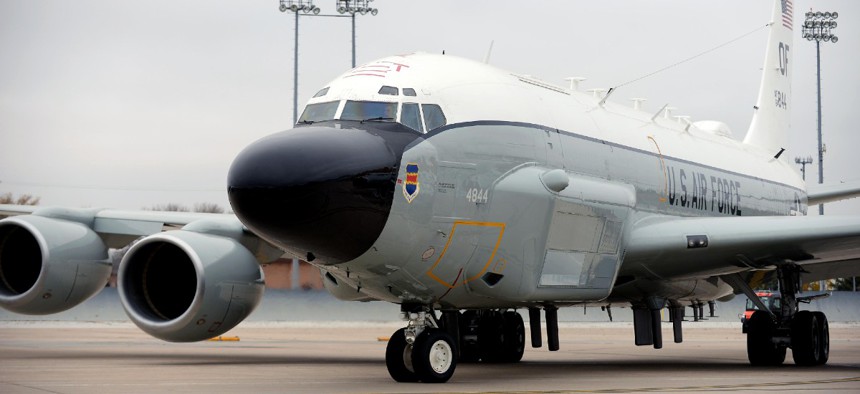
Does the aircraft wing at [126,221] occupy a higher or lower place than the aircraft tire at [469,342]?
higher

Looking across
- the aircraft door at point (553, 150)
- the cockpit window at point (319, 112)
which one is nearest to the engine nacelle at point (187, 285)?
the cockpit window at point (319, 112)

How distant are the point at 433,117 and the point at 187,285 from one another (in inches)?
210

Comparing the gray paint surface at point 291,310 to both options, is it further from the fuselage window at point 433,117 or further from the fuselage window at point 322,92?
the fuselage window at point 433,117

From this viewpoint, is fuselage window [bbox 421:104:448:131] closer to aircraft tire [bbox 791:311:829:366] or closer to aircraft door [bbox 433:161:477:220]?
aircraft door [bbox 433:161:477:220]

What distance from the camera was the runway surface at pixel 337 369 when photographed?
1336cm

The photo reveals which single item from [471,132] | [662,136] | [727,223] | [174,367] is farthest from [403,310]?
[662,136]

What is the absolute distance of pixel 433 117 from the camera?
14141 millimetres

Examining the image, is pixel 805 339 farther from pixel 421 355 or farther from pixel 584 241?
pixel 421 355

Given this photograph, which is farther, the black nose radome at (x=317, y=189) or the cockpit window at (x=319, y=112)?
the cockpit window at (x=319, y=112)

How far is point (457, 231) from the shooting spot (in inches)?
547

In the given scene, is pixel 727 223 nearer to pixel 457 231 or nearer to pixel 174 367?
pixel 457 231

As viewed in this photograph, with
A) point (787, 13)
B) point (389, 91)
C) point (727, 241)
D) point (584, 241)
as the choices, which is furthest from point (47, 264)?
point (787, 13)

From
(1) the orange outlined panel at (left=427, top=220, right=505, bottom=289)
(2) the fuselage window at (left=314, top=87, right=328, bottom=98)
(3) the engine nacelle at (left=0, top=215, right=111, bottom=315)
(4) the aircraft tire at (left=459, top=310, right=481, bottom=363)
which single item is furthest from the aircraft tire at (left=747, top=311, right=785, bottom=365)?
(3) the engine nacelle at (left=0, top=215, right=111, bottom=315)

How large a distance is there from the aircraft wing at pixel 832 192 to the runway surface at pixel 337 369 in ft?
10.2
